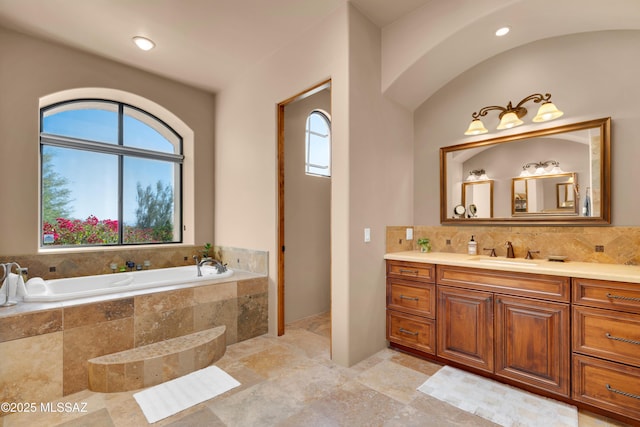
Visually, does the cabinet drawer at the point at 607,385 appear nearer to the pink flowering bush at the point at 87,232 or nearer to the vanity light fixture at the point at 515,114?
the vanity light fixture at the point at 515,114

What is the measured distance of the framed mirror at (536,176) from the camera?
2.30 metres

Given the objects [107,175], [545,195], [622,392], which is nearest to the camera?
[622,392]

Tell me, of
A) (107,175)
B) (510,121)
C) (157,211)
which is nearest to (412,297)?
(510,121)

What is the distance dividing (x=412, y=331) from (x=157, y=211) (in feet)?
11.3

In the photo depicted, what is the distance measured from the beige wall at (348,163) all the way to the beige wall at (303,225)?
40cm

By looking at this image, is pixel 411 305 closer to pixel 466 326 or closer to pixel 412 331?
pixel 412 331

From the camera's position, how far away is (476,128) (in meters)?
2.76

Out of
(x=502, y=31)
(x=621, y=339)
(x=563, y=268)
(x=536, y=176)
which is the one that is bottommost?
(x=621, y=339)

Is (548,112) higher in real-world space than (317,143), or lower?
lower

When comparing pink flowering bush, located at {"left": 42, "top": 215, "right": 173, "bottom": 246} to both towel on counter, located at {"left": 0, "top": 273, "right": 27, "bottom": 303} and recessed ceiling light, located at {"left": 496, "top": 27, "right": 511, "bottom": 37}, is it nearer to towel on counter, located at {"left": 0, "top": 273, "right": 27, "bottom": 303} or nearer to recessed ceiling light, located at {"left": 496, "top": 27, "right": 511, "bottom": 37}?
towel on counter, located at {"left": 0, "top": 273, "right": 27, "bottom": 303}

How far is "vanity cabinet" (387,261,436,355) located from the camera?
2.60 m

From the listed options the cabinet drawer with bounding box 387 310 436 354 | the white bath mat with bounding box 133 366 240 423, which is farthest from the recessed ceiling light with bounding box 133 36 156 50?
the cabinet drawer with bounding box 387 310 436 354

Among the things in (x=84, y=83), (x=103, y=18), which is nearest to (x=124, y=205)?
(x=84, y=83)

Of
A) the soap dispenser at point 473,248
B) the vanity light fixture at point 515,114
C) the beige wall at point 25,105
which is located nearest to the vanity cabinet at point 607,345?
the soap dispenser at point 473,248
